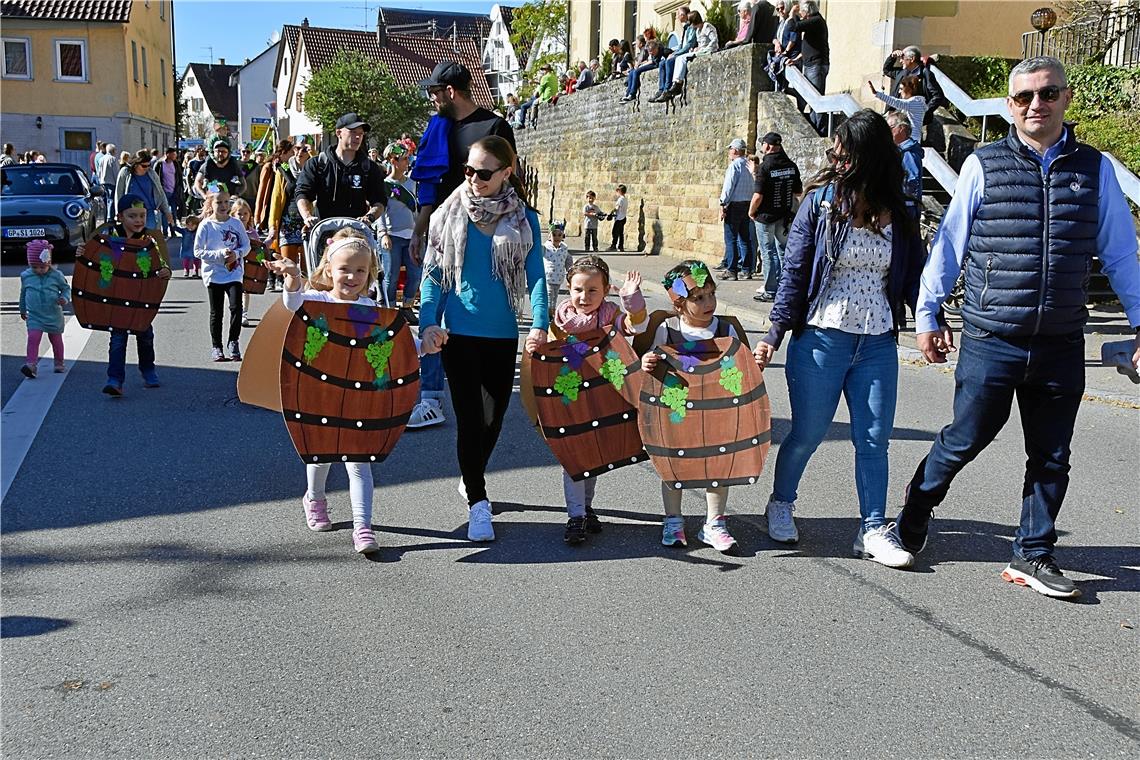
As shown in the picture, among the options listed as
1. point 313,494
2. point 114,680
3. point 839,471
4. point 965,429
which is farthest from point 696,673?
point 839,471

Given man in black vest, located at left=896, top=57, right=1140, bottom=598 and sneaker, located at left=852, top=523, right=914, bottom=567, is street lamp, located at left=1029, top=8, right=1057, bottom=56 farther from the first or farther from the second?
sneaker, located at left=852, top=523, right=914, bottom=567

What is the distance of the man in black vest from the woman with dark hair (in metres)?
0.26

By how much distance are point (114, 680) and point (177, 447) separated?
11.3 feet

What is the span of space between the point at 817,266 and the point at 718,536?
4.17ft

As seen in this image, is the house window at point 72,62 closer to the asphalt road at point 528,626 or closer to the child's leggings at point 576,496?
the asphalt road at point 528,626

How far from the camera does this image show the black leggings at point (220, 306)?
31.8ft

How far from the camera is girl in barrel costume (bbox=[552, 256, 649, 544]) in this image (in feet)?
17.4

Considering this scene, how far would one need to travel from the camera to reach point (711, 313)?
5180 mm

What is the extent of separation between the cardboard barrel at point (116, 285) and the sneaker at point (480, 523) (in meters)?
4.41

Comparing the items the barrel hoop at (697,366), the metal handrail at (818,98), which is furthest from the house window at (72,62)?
the barrel hoop at (697,366)

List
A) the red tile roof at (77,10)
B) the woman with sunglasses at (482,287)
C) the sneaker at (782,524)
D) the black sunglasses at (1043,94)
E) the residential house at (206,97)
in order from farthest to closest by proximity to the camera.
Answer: the residential house at (206,97) → the red tile roof at (77,10) → the sneaker at (782,524) → the woman with sunglasses at (482,287) → the black sunglasses at (1043,94)

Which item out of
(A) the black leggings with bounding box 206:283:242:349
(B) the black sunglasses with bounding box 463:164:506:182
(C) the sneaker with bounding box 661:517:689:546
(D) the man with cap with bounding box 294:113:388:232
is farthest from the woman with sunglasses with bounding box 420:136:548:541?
(A) the black leggings with bounding box 206:283:242:349

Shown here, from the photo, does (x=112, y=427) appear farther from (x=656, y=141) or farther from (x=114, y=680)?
(x=656, y=141)

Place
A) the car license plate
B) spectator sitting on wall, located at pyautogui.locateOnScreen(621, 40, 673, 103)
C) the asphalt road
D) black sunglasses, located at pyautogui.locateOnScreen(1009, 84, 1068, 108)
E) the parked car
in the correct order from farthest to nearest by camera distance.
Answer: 1. spectator sitting on wall, located at pyautogui.locateOnScreen(621, 40, 673, 103)
2. the parked car
3. the car license plate
4. black sunglasses, located at pyautogui.locateOnScreen(1009, 84, 1068, 108)
5. the asphalt road
